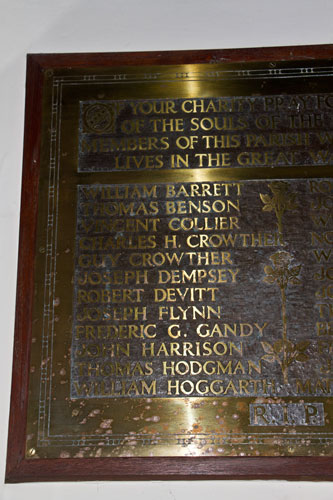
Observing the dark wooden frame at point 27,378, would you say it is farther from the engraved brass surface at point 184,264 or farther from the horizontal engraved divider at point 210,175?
the horizontal engraved divider at point 210,175

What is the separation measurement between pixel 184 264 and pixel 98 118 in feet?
2.61

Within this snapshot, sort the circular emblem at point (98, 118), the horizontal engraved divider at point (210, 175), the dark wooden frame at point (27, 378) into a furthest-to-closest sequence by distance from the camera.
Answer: the circular emblem at point (98, 118), the horizontal engraved divider at point (210, 175), the dark wooden frame at point (27, 378)

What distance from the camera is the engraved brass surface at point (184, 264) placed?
258 centimetres

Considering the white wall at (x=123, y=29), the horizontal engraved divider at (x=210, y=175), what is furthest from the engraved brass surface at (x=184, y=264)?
the white wall at (x=123, y=29)

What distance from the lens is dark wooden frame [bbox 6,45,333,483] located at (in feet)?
8.22

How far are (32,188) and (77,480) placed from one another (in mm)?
1256

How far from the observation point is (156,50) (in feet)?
9.95

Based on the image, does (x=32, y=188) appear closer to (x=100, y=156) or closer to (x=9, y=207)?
(x=9, y=207)

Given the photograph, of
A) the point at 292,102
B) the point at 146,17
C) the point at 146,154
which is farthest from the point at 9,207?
the point at 292,102

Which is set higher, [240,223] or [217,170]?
[217,170]

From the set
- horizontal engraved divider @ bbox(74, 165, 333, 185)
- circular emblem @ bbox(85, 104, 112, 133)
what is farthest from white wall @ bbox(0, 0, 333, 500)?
horizontal engraved divider @ bbox(74, 165, 333, 185)

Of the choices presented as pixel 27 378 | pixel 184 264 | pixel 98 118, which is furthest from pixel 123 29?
pixel 27 378

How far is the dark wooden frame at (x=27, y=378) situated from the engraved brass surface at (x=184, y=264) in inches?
1.5

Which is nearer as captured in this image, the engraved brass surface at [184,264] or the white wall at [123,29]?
the engraved brass surface at [184,264]
